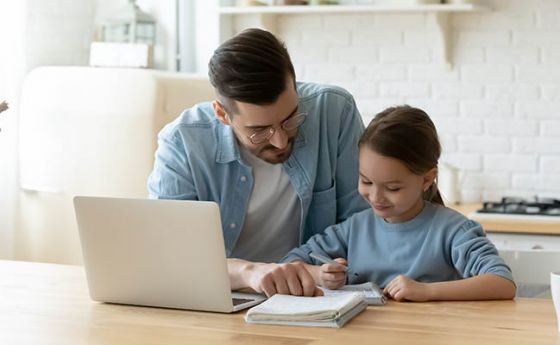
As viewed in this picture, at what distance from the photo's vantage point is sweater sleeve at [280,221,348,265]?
271cm

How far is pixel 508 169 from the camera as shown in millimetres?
4664

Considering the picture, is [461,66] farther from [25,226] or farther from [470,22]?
[25,226]

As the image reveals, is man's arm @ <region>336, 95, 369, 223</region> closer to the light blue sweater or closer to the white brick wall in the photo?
the light blue sweater

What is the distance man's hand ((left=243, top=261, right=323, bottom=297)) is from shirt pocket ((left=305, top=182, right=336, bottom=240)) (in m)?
0.50

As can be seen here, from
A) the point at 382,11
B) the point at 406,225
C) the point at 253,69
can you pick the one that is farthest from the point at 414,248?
the point at 382,11

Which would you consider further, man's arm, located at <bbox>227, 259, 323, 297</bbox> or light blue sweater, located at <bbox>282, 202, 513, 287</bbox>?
light blue sweater, located at <bbox>282, 202, 513, 287</bbox>

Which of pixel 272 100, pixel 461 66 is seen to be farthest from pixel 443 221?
pixel 461 66

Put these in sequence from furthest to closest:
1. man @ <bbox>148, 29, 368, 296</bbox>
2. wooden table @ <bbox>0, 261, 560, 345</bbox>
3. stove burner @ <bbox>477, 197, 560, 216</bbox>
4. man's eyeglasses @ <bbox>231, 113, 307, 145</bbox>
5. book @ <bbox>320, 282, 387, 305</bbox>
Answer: stove burner @ <bbox>477, 197, 560, 216</bbox> < man @ <bbox>148, 29, 368, 296</bbox> < man's eyeglasses @ <bbox>231, 113, 307, 145</bbox> < book @ <bbox>320, 282, 387, 305</bbox> < wooden table @ <bbox>0, 261, 560, 345</bbox>

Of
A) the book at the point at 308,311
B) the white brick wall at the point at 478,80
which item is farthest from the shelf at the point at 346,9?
the book at the point at 308,311

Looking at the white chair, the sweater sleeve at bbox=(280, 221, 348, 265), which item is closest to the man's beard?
the sweater sleeve at bbox=(280, 221, 348, 265)

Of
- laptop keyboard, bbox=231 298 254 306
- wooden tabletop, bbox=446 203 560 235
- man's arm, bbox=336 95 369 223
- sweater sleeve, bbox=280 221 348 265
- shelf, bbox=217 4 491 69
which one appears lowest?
wooden tabletop, bbox=446 203 560 235

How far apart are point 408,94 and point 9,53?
1.74 meters

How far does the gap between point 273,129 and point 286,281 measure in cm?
42

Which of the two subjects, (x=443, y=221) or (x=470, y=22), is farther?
(x=470, y=22)
